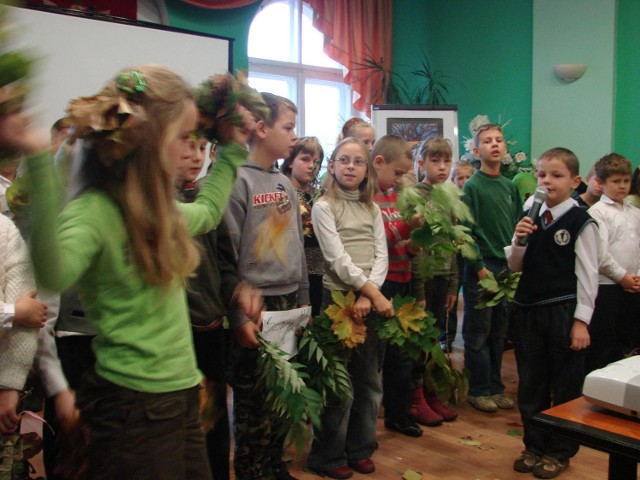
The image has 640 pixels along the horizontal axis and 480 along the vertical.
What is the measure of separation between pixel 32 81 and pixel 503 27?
715 centimetres

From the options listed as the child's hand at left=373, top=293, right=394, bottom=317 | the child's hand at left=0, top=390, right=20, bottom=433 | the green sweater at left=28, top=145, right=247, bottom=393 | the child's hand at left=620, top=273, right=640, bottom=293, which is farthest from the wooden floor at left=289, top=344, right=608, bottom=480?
the green sweater at left=28, top=145, right=247, bottom=393

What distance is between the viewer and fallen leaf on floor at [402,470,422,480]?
2.69 m

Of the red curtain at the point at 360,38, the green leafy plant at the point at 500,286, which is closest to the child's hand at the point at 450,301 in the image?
the green leafy plant at the point at 500,286

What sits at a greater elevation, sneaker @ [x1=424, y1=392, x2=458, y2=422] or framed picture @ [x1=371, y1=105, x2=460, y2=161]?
framed picture @ [x1=371, y1=105, x2=460, y2=161]

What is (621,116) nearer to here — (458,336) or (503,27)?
(503,27)

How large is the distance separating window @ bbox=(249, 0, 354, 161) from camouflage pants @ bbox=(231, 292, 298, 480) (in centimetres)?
456

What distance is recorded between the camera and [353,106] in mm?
7289

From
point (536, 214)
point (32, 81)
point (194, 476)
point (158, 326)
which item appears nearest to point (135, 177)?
point (158, 326)

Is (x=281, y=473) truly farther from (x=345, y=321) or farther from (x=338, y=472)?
(x=345, y=321)

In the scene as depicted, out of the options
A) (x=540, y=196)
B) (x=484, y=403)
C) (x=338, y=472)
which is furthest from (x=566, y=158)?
(x=338, y=472)

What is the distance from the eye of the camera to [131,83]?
4.07 ft

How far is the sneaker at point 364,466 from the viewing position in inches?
109

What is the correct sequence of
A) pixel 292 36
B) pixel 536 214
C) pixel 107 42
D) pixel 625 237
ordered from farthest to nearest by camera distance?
pixel 292 36 → pixel 107 42 → pixel 625 237 → pixel 536 214

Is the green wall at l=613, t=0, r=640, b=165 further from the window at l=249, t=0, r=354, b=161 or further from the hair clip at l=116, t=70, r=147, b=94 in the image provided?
the hair clip at l=116, t=70, r=147, b=94
